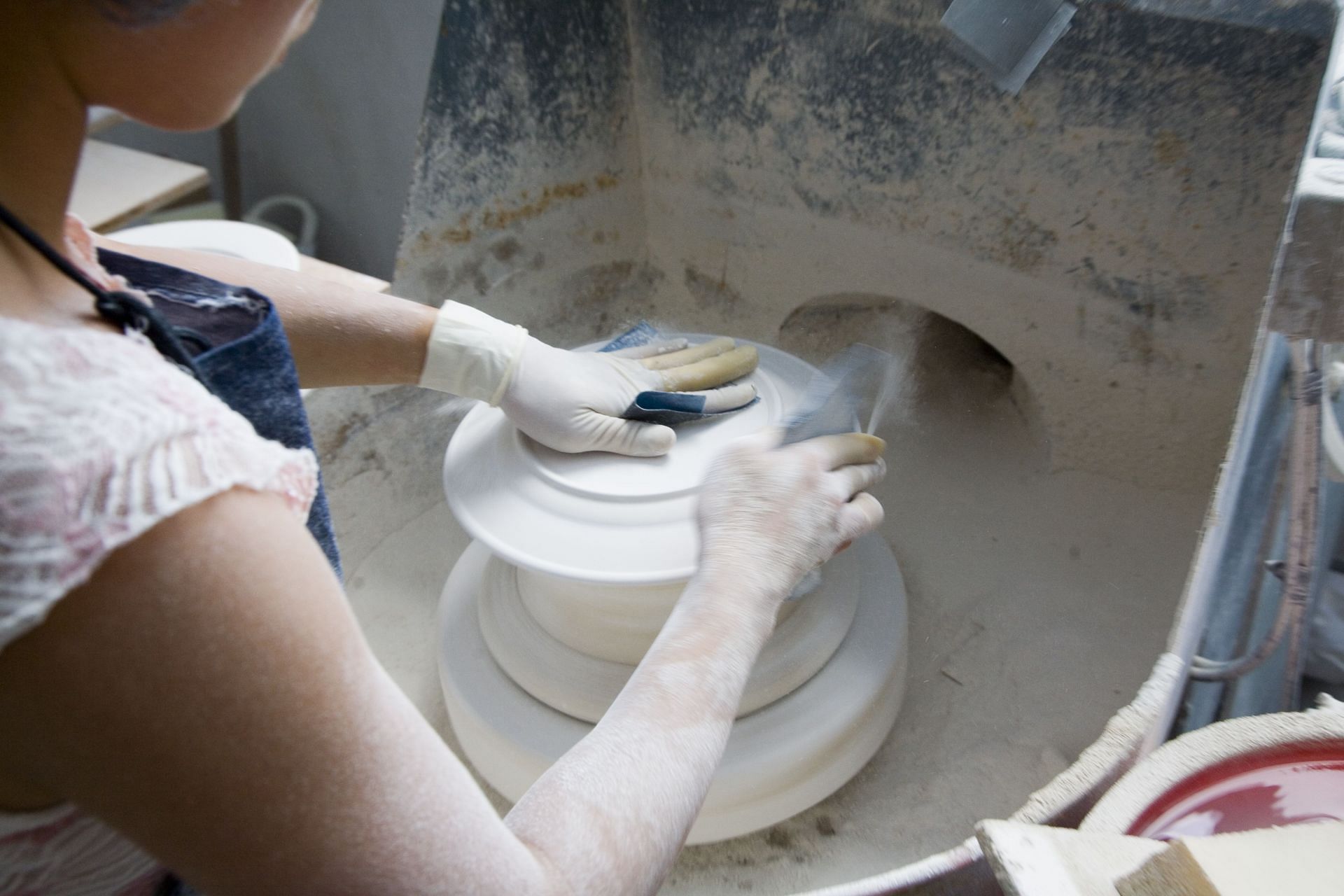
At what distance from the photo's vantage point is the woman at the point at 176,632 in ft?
1.70

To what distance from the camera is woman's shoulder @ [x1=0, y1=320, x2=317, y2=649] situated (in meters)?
0.50

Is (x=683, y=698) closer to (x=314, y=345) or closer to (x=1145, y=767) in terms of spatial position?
(x=1145, y=767)

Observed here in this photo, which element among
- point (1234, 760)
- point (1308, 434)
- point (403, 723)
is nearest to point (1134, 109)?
point (1308, 434)

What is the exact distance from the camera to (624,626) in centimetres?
145

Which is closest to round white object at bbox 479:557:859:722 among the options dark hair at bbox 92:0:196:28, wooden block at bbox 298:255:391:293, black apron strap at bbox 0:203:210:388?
wooden block at bbox 298:255:391:293

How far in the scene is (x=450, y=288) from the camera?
2014mm

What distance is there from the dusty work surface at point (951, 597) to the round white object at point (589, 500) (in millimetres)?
570

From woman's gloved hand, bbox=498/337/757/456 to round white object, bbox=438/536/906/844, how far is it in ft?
1.40

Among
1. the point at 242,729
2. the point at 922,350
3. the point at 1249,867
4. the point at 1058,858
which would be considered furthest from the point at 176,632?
the point at 922,350

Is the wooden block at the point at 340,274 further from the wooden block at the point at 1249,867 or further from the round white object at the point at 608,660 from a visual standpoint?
the wooden block at the point at 1249,867

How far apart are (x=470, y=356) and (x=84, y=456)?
876 mm

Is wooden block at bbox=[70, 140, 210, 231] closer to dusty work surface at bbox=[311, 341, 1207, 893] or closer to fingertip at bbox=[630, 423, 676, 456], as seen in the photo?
dusty work surface at bbox=[311, 341, 1207, 893]

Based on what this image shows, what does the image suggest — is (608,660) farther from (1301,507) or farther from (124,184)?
(124,184)

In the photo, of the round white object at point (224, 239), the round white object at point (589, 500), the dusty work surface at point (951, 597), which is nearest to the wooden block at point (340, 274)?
the round white object at point (224, 239)
